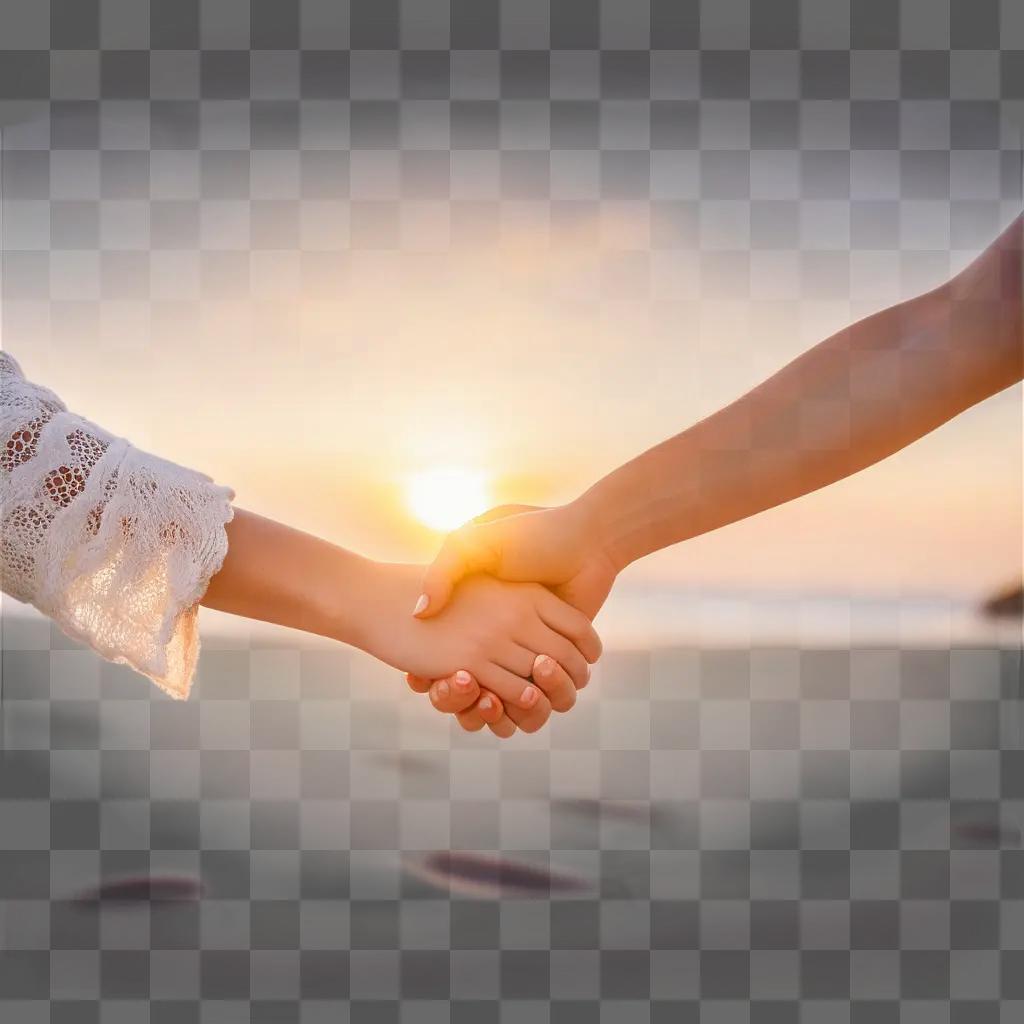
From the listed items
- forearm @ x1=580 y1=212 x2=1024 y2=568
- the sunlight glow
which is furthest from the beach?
forearm @ x1=580 y1=212 x2=1024 y2=568

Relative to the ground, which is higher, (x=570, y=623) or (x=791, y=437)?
(x=791, y=437)

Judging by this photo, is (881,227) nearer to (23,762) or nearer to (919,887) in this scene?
(919,887)

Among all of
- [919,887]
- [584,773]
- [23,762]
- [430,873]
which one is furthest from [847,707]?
[23,762]

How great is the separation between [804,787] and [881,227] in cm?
99

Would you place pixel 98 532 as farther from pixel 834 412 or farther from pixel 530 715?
pixel 834 412

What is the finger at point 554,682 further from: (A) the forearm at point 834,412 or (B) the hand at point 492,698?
(A) the forearm at point 834,412

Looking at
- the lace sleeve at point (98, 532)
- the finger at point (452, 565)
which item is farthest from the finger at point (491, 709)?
the lace sleeve at point (98, 532)

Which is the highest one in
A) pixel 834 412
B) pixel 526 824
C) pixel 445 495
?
pixel 445 495

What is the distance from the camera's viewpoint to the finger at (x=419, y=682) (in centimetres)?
87

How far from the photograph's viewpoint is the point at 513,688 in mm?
873

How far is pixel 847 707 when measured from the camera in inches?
56.1

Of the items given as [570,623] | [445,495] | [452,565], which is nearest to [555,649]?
[570,623]

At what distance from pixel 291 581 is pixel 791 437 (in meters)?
0.52

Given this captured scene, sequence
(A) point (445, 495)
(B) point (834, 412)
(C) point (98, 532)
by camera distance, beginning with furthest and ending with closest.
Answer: (A) point (445, 495) < (B) point (834, 412) < (C) point (98, 532)
